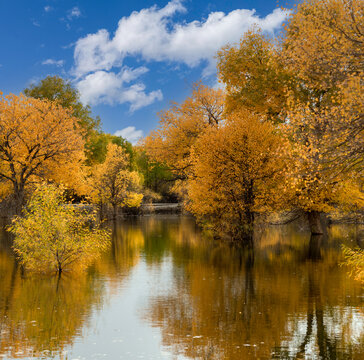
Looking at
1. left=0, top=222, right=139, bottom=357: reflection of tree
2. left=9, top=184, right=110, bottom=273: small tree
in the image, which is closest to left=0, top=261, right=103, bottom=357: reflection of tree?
left=0, top=222, right=139, bottom=357: reflection of tree

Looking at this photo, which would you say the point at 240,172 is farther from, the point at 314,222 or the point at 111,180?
→ the point at 111,180

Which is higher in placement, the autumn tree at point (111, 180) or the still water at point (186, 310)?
the autumn tree at point (111, 180)

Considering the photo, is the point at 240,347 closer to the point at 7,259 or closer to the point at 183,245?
the point at 7,259

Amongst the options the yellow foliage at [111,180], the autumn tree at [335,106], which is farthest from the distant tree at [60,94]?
the autumn tree at [335,106]

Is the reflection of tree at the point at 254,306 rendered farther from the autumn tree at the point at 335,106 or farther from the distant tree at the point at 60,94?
the distant tree at the point at 60,94

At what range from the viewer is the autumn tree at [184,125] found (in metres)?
44.6

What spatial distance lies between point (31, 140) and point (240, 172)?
15.0 m

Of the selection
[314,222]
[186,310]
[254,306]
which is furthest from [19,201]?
[314,222]

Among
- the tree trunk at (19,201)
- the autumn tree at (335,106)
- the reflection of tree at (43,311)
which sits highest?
the autumn tree at (335,106)

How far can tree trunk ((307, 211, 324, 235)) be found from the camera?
38.6 m

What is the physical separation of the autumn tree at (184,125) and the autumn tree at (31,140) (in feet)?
41.4

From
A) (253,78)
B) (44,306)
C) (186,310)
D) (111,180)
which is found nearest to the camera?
(186,310)

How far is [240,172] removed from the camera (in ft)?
100

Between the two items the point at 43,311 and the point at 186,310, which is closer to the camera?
the point at 43,311
